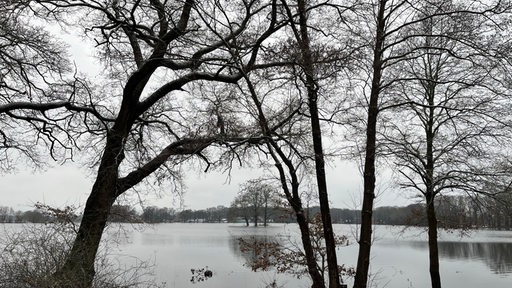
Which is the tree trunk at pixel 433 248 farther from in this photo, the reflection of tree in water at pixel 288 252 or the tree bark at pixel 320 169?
the tree bark at pixel 320 169

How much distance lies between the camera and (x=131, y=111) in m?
11.5

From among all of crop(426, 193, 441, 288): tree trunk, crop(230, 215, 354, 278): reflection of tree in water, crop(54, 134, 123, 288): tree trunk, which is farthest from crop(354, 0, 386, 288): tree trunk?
crop(426, 193, 441, 288): tree trunk

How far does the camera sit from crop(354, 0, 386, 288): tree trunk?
1038 centimetres

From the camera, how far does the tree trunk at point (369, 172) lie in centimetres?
1038

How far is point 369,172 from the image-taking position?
34.7ft

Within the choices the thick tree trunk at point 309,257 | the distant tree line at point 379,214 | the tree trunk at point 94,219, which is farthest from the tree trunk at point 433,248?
the tree trunk at point 94,219

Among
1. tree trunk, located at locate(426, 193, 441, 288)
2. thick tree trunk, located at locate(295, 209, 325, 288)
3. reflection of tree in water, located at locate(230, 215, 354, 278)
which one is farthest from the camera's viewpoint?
tree trunk, located at locate(426, 193, 441, 288)

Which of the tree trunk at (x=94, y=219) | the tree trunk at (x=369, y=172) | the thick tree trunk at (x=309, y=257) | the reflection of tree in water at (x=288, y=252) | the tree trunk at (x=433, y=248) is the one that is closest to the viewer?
the tree trunk at (x=94, y=219)

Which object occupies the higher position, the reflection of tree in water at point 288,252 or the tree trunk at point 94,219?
the tree trunk at point 94,219

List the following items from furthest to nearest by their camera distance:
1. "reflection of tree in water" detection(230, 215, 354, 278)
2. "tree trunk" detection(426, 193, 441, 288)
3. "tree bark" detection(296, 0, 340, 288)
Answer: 1. "tree trunk" detection(426, 193, 441, 288)
2. "reflection of tree in water" detection(230, 215, 354, 278)
3. "tree bark" detection(296, 0, 340, 288)

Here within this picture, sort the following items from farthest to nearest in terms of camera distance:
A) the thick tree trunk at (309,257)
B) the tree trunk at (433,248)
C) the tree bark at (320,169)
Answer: the tree trunk at (433,248) < the thick tree trunk at (309,257) < the tree bark at (320,169)

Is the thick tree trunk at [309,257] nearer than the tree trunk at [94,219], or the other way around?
the tree trunk at [94,219]

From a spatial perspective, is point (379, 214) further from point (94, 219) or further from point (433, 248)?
point (94, 219)

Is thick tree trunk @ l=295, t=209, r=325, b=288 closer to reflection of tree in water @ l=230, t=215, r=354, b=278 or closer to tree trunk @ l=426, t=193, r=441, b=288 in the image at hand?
reflection of tree in water @ l=230, t=215, r=354, b=278
